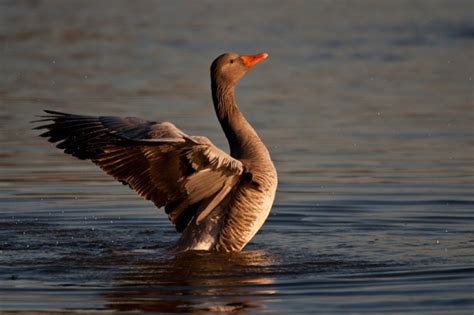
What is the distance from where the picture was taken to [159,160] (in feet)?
32.0

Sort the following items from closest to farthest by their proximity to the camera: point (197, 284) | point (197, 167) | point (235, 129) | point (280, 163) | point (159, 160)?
point (197, 284), point (197, 167), point (159, 160), point (235, 129), point (280, 163)

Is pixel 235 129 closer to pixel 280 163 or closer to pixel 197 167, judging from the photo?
pixel 197 167

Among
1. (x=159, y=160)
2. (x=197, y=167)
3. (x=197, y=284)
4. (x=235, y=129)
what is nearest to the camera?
(x=197, y=284)

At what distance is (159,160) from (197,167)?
34 centimetres

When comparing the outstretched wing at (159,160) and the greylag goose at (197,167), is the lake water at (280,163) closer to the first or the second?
the greylag goose at (197,167)

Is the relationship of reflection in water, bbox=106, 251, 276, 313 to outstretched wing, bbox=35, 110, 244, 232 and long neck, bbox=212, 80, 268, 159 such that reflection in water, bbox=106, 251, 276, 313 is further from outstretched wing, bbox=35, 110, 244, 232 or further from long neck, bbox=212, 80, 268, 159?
long neck, bbox=212, 80, 268, 159

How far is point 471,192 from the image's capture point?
13.3m

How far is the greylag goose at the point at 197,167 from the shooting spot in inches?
377

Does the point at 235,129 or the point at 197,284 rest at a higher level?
the point at 235,129

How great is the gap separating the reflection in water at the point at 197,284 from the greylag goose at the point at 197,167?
281mm

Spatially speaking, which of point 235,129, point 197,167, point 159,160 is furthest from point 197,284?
point 235,129

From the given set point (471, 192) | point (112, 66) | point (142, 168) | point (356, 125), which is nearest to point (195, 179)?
point (142, 168)

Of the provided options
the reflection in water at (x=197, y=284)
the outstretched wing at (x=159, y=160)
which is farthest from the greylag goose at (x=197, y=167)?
the reflection in water at (x=197, y=284)

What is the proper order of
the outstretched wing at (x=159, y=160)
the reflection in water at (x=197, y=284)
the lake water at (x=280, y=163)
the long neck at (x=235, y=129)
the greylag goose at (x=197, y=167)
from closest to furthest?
1. the reflection in water at (x=197, y=284)
2. the lake water at (x=280, y=163)
3. the outstretched wing at (x=159, y=160)
4. the greylag goose at (x=197, y=167)
5. the long neck at (x=235, y=129)
